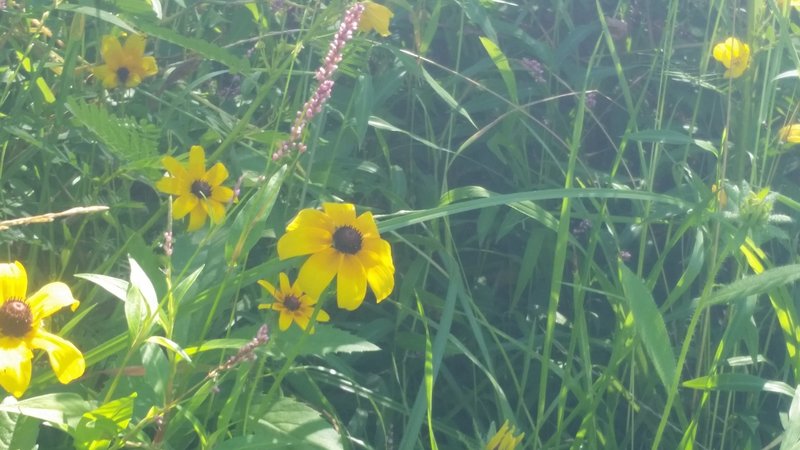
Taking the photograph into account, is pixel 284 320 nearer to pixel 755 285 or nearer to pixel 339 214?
pixel 339 214

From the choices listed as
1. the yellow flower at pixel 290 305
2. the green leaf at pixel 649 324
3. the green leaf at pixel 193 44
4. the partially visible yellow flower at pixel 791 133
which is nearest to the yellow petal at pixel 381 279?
the yellow flower at pixel 290 305

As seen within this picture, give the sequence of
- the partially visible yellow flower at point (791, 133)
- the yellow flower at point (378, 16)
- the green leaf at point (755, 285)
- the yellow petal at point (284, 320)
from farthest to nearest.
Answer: the partially visible yellow flower at point (791, 133) → the yellow flower at point (378, 16) → the yellow petal at point (284, 320) → the green leaf at point (755, 285)

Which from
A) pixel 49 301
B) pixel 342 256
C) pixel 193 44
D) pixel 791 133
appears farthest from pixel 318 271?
pixel 791 133

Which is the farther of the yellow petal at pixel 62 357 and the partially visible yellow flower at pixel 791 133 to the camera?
the partially visible yellow flower at pixel 791 133

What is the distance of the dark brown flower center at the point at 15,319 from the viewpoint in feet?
2.54

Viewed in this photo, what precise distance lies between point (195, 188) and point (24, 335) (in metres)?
0.36

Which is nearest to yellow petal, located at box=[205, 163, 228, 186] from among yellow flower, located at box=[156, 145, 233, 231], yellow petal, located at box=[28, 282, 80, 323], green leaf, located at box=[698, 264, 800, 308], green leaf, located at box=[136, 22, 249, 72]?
yellow flower, located at box=[156, 145, 233, 231]

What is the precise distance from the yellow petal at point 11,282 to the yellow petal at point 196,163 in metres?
0.35

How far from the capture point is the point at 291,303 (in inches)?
41.8

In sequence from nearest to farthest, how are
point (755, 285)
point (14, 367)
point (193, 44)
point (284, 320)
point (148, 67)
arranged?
point (14, 367)
point (755, 285)
point (284, 320)
point (193, 44)
point (148, 67)

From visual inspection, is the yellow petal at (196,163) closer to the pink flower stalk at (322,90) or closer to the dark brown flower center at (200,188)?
the dark brown flower center at (200,188)

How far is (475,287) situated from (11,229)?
0.69 meters

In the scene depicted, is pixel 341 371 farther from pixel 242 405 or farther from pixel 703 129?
pixel 703 129

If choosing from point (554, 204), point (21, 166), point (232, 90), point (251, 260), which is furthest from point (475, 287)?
point (21, 166)
